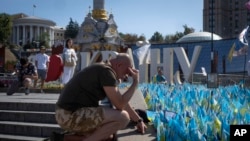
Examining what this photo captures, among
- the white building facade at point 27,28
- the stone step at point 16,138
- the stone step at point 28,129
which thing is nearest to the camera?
the stone step at point 16,138

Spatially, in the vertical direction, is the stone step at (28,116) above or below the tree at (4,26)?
below

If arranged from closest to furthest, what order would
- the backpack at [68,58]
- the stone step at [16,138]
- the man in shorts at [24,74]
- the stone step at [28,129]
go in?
the stone step at [16,138] < the stone step at [28,129] < the backpack at [68,58] < the man in shorts at [24,74]

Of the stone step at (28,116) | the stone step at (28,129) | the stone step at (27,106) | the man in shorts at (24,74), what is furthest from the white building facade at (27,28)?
the stone step at (28,129)

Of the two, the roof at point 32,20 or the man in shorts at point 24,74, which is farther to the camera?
the roof at point 32,20

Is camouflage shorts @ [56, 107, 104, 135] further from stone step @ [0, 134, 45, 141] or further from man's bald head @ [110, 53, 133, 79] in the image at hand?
stone step @ [0, 134, 45, 141]

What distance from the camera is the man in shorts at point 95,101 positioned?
391 cm

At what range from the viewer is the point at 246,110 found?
4719 mm

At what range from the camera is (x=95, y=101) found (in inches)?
159

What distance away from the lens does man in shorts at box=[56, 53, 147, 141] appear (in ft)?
12.8

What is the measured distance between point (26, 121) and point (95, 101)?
10.5 feet

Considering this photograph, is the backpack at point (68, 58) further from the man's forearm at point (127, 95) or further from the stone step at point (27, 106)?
the man's forearm at point (127, 95)

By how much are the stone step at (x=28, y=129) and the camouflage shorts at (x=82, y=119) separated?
198 cm

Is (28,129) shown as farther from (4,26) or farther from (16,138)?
(4,26)

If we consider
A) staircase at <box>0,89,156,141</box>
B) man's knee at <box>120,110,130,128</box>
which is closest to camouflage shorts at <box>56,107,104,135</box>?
man's knee at <box>120,110,130,128</box>
